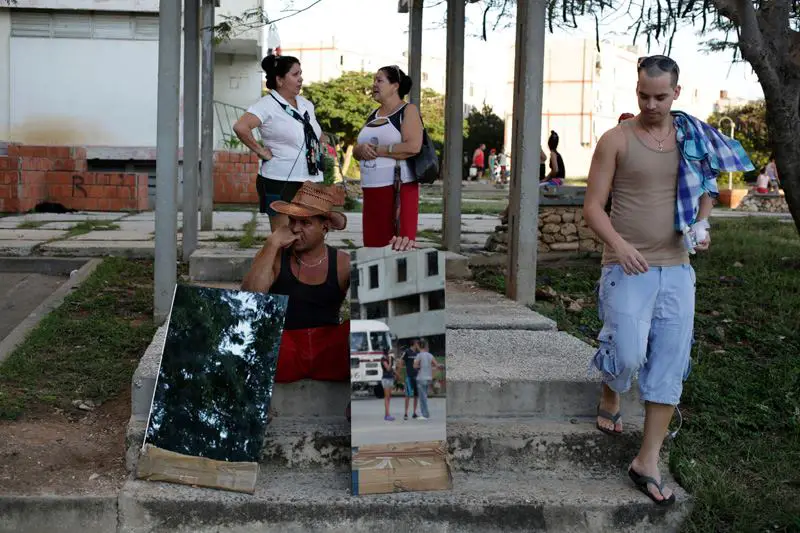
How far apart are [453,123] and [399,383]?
5.41 meters

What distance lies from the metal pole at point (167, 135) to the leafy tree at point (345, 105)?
34681 millimetres

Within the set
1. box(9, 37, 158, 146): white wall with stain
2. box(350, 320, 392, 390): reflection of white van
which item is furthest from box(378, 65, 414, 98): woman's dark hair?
box(9, 37, 158, 146): white wall with stain

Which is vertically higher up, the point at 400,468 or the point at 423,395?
the point at 423,395

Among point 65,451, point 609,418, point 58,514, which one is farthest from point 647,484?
point 65,451

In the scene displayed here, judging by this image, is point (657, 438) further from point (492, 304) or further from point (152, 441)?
point (492, 304)

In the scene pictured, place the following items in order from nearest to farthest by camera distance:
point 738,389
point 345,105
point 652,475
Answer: point 652,475 → point 738,389 → point 345,105

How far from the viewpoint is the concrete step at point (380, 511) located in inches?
159

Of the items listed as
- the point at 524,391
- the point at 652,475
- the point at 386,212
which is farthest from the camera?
the point at 386,212

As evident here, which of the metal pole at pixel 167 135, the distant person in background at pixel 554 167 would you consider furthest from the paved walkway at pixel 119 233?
the metal pole at pixel 167 135

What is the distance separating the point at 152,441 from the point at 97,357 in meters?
1.93

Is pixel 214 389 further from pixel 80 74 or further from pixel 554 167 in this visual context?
pixel 80 74

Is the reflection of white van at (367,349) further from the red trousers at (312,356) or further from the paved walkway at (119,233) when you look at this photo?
the paved walkway at (119,233)

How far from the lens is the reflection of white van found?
4258mm

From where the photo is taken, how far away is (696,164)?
13.5ft
